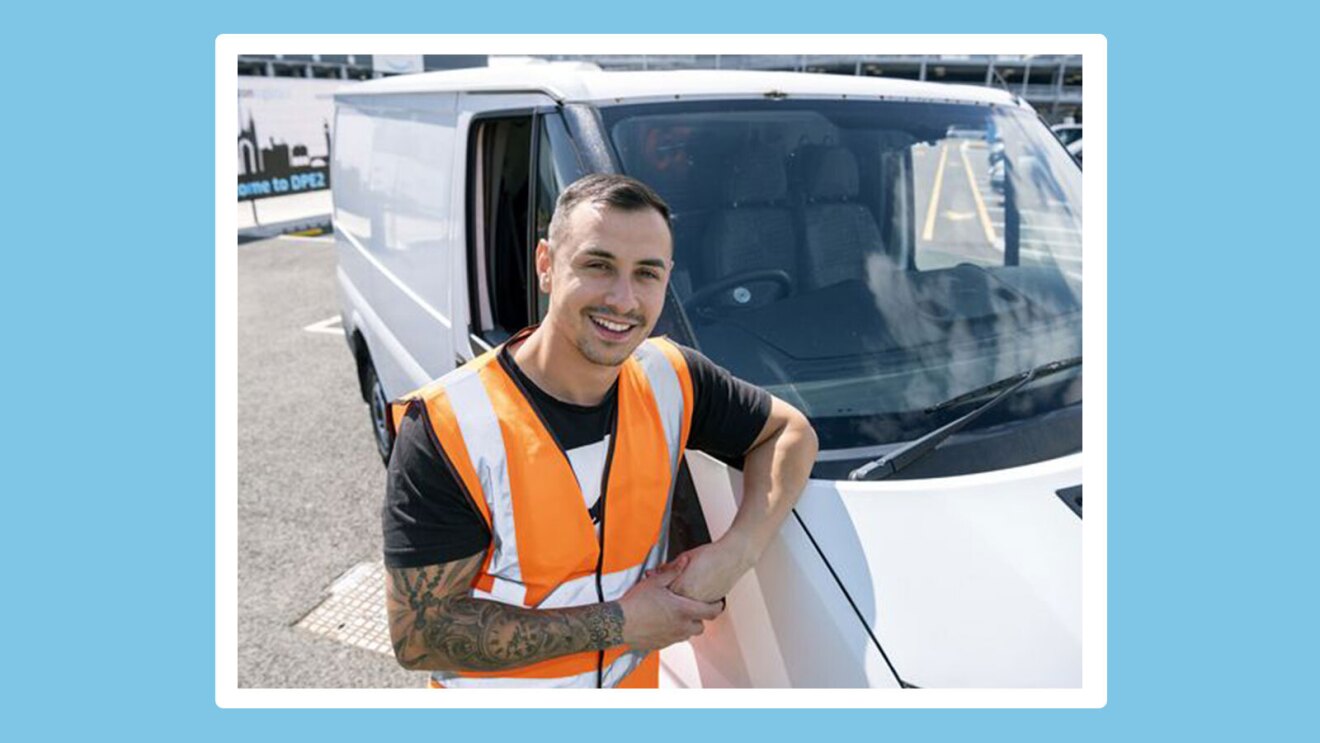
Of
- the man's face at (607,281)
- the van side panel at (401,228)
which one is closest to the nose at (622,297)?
the man's face at (607,281)

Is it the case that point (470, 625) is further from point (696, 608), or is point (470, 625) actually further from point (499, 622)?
point (696, 608)

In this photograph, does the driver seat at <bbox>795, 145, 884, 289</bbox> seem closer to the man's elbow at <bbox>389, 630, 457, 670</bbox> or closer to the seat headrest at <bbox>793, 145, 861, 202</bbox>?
the seat headrest at <bbox>793, 145, 861, 202</bbox>

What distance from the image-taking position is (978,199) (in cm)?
273

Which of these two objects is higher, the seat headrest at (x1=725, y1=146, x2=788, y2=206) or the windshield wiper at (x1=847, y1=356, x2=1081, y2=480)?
the seat headrest at (x1=725, y1=146, x2=788, y2=206)

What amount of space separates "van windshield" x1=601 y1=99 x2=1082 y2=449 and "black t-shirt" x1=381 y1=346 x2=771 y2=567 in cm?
20

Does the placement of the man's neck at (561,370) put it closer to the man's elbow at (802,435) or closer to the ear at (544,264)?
the ear at (544,264)

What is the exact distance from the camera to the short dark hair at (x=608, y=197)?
1.62m

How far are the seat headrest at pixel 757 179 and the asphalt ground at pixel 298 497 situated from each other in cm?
183

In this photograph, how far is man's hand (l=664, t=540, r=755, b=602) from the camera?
1.68 metres

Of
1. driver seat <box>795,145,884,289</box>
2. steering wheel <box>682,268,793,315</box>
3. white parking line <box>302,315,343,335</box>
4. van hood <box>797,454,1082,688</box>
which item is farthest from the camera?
white parking line <box>302,315,343,335</box>

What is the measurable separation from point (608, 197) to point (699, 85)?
3.14 feet

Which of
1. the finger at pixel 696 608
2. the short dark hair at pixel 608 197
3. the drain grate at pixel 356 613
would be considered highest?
the short dark hair at pixel 608 197

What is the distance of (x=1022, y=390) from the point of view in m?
2.01

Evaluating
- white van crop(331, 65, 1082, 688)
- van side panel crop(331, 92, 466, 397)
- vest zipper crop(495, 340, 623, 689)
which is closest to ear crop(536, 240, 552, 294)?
vest zipper crop(495, 340, 623, 689)
